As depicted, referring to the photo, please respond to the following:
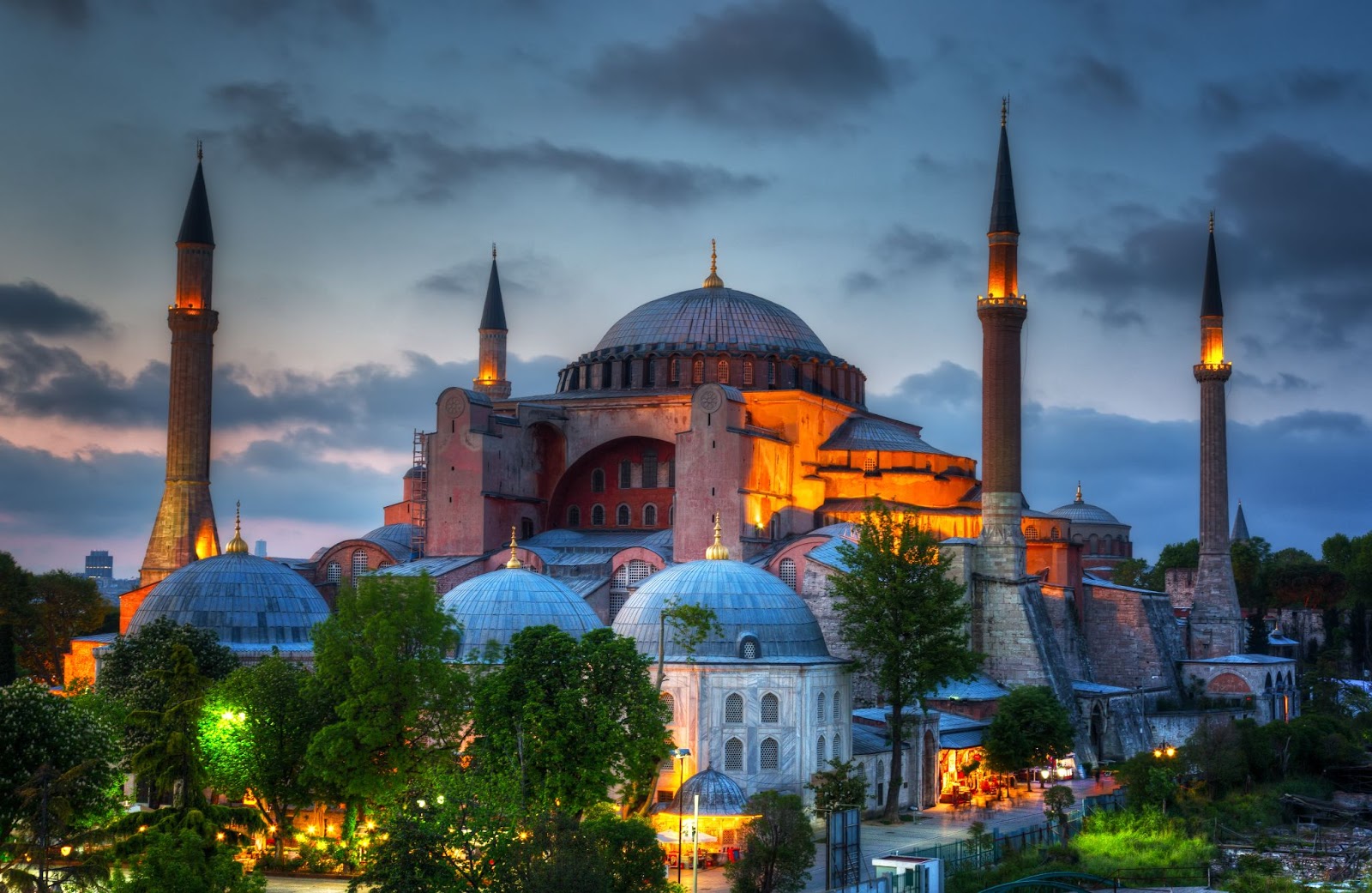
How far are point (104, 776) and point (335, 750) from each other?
3314 mm

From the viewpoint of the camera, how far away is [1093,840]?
2738cm

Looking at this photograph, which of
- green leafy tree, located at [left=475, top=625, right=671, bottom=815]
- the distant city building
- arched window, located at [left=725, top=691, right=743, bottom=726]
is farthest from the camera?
the distant city building

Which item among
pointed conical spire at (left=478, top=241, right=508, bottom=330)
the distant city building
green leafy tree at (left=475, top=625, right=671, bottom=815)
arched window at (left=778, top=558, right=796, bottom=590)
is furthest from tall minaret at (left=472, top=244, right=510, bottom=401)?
the distant city building

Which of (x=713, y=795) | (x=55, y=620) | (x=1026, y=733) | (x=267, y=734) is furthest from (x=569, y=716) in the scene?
(x=55, y=620)

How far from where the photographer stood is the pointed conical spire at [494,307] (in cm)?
5078

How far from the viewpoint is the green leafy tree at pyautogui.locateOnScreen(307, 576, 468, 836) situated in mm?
25469

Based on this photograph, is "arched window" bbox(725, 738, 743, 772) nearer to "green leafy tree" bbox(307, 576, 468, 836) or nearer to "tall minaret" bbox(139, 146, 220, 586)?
"green leafy tree" bbox(307, 576, 468, 836)

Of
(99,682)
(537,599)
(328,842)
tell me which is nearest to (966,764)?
(537,599)

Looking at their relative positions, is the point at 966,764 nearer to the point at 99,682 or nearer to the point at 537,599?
the point at 537,599

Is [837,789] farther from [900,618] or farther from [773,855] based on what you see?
[900,618]

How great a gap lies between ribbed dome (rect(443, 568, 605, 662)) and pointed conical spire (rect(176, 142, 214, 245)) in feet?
47.5

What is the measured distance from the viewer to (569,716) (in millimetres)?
24906

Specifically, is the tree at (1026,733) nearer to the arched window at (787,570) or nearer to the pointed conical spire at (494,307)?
the arched window at (787,570)

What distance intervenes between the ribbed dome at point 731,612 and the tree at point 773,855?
638 cm
